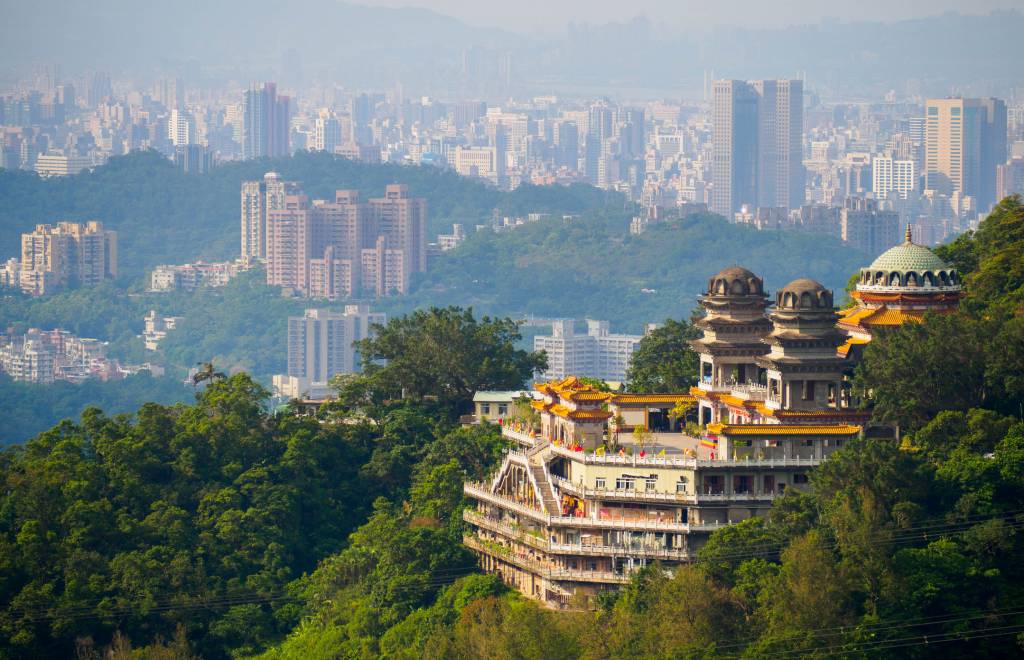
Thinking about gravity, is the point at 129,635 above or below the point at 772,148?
below

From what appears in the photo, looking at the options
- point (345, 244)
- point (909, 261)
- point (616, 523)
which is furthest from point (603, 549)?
point (345, 244)

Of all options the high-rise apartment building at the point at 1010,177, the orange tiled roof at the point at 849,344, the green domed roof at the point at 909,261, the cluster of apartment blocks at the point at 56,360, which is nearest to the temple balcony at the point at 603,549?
the orange tiled roof at the point at 849,344

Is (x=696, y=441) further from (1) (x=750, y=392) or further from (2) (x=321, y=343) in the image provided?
(2) (x=321, y=343)

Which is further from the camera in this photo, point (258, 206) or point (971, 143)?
point (971, 143)

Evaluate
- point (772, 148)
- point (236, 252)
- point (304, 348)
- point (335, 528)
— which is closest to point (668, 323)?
point (335, 528)

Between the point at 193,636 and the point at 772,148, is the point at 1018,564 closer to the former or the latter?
the point at 193,636

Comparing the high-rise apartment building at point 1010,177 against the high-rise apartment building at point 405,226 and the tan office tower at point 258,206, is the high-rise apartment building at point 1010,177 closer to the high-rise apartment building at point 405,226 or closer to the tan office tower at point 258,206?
the high-rise apartment building at point 405,226
